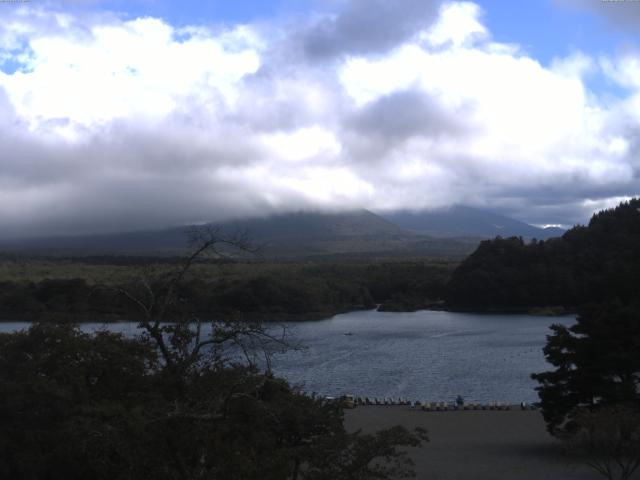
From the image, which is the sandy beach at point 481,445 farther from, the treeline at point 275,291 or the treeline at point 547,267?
the treeline at point 547,267

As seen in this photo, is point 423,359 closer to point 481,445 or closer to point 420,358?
point 420,358

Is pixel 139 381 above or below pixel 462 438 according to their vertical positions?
above

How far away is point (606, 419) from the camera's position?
39.7ft

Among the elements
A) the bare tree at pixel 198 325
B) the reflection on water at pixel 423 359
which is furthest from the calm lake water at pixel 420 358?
the bare tree at pixel 198 325

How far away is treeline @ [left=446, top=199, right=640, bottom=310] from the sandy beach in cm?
4697

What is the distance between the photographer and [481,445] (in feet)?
65.9

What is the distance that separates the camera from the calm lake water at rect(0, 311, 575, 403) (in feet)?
105

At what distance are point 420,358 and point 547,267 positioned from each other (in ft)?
120

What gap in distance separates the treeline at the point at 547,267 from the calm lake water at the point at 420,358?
7.33 m

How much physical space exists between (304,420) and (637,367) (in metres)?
10.6

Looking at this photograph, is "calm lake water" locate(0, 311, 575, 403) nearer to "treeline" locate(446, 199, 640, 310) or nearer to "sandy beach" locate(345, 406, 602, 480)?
"sandy beach" locate(345, 406, 602, 480)

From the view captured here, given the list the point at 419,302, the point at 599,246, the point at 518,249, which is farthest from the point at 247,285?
the point at 599,246

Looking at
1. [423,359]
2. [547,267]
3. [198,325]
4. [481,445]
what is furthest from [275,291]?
[198,325]

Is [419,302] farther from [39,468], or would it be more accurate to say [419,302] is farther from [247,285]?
[39,468]
